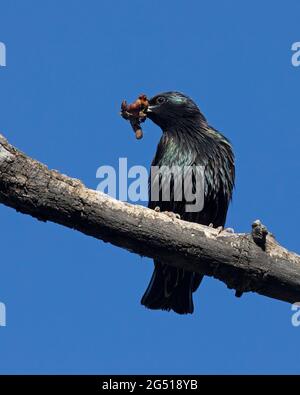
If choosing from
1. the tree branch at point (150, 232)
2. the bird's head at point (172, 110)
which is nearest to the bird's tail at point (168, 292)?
the bird's head at point (172, 110)

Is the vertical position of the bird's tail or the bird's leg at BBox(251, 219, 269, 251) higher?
the bird's tail

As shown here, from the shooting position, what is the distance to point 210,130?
7.10 metres

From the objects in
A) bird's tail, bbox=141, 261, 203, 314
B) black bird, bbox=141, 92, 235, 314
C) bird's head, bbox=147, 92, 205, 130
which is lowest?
bird's tail, bbox=141, 261, 203, 314

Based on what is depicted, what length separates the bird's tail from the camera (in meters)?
6.42

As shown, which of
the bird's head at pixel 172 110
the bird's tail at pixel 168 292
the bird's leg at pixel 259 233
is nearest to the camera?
the bird's leg at pixel 259 233

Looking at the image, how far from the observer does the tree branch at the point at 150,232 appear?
4.05 m

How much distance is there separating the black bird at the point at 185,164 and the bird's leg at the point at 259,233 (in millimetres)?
2198

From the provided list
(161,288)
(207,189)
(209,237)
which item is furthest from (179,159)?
(209,237)

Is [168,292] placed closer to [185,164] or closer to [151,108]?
[185,164]

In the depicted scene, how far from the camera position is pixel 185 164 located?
22.1ft

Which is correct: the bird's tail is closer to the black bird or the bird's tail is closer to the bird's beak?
the black bird

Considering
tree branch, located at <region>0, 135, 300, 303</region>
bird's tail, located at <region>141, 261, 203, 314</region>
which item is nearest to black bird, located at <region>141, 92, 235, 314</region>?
bird's tail, located at <region>141, 261, 203, 314</region>

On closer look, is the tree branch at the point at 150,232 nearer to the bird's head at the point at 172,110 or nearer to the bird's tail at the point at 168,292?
the bird's tail at the point at 168,292
